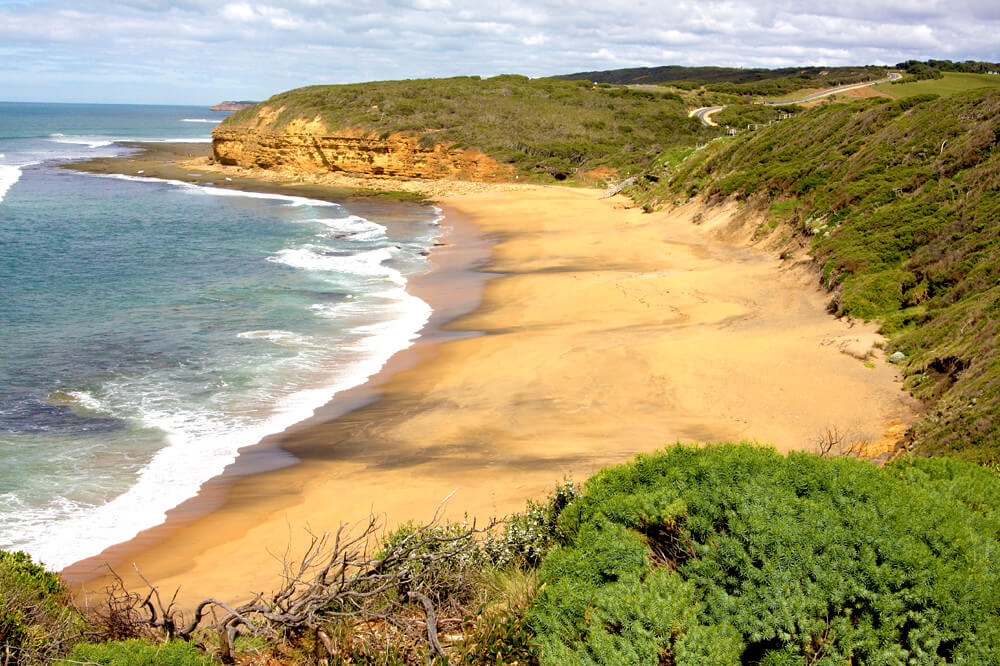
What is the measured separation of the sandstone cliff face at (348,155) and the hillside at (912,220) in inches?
964

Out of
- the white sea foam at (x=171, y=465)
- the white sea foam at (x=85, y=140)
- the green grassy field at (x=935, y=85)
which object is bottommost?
the white sea foam at (x=171, y=465)

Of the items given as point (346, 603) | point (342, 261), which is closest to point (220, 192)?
point (342, 261)

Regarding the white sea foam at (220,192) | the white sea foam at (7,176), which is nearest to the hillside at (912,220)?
the white sea foam at (220,192)

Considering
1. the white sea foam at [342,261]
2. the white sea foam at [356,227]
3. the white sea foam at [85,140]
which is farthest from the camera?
the white sea foam at [85,140]

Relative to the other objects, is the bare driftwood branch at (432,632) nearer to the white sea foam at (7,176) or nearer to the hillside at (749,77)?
the white sea foam at (7,176)

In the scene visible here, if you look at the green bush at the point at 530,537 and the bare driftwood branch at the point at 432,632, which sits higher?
the bare driftwood branch at the point at 432,632

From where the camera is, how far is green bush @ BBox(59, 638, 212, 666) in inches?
165

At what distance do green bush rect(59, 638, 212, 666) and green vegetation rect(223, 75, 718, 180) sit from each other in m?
47.0

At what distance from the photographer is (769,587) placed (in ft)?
14.8

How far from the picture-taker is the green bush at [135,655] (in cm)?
419

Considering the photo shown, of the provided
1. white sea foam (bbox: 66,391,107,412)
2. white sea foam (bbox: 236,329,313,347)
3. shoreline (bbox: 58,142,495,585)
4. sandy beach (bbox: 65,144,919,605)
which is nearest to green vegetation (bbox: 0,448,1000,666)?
sandy beach (bbox: 65,144,919,605)

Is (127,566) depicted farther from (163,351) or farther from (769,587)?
(163,351)

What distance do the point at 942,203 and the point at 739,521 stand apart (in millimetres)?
16978

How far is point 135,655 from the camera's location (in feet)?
13.9
